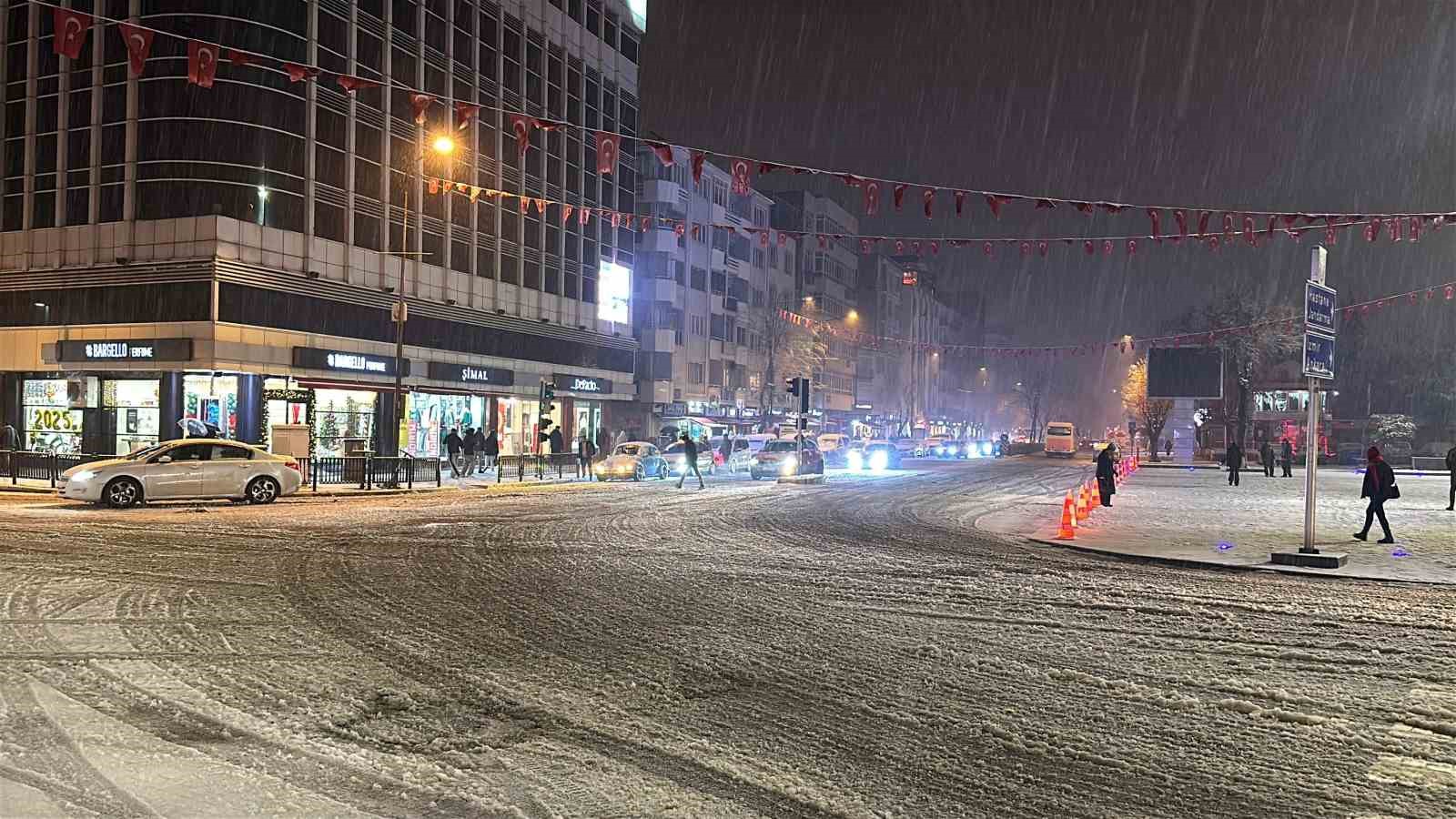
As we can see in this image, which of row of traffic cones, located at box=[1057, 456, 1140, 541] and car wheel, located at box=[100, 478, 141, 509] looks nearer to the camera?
row of traffic cones, located at box=[1057, 456, 1140, 541]

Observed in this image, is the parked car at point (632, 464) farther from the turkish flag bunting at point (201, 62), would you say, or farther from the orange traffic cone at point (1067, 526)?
the turkish flag bunting at point (201, 62)

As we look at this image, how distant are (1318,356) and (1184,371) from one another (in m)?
52.4

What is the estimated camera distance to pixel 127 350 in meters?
34.8

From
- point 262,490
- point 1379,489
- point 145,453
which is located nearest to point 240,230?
point 262,490

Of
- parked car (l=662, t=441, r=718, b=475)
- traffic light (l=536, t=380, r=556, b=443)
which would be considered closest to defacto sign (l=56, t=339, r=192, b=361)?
traffic light (l=536, t=380, r=556, b=443)

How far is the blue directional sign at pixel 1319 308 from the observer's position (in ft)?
53.0

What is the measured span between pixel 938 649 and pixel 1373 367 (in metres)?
97.7

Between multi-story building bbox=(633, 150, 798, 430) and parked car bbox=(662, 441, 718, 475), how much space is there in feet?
52.0

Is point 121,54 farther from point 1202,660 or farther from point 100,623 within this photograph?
point 1202,660

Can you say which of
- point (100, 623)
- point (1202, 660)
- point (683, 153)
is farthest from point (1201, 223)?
point (683, 153)

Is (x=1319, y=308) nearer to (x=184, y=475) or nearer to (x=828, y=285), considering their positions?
(x=184, y=475)

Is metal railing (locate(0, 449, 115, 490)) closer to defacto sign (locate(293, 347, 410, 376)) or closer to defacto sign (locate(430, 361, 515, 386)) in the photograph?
defacto sign (locate(293, 347, 410, 376))

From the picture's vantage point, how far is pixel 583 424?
56312mm

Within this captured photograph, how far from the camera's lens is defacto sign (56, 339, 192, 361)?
112ft
